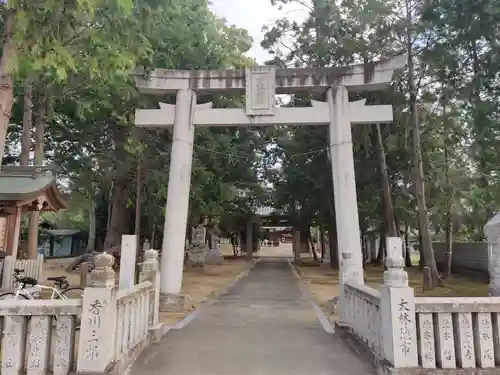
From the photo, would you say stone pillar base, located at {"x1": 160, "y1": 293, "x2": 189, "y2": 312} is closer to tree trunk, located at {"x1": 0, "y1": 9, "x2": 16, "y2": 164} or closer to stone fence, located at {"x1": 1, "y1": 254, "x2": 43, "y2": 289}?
stone fence, located at {"x1": 1, "y1": 254, "x2": 43, "y2": 289}

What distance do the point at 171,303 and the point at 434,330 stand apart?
7088mm

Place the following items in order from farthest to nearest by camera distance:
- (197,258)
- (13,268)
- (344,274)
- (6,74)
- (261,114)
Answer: (197,258) → (13,268) → (261,114) → (344,274) → (6,74)

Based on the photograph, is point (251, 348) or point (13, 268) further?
point (13, 268)

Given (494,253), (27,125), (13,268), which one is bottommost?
(13,268)

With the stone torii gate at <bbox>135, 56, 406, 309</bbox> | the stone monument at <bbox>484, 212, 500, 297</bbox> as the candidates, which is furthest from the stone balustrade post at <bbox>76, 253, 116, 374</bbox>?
the stone torii gate at <bbox>135, 56, 406, 309</bbox>

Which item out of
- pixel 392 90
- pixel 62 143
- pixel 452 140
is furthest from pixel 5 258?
pixel 452 140

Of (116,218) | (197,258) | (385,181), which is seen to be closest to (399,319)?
(385,181)

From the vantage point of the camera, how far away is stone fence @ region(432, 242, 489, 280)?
65.8 feet

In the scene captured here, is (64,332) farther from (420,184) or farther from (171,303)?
(420,184)

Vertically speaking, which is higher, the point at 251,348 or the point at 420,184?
the point at 420,184

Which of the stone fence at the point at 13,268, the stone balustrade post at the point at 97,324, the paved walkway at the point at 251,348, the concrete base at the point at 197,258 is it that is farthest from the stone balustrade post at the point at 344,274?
the concrete base at the point at 197,258

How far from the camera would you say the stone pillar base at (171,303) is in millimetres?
10516

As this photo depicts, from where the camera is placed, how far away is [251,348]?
6652 mm

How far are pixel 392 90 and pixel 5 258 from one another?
14.3 metres
